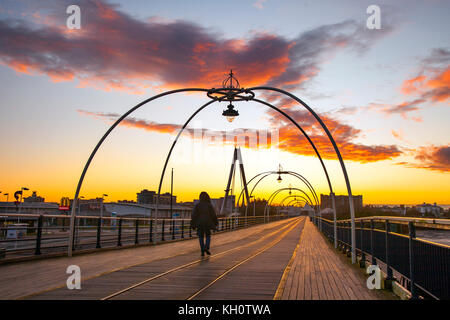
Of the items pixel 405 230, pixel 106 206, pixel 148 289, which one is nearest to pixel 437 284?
pixel 405 230

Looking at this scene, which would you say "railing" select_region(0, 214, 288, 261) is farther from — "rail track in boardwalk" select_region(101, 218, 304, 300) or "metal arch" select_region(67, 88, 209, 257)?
"rail track in boardwalk" select_region(101, 218, 304, 300)

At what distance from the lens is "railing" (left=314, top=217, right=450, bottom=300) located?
4539mm

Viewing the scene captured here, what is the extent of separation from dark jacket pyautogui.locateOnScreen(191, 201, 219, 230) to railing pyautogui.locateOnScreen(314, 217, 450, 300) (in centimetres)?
518

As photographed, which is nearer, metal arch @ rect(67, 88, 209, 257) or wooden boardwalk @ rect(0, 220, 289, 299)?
wooden boardwalk @ rect(0, 220, 289, 299)

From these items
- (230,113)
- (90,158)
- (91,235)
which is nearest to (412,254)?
(230,113)

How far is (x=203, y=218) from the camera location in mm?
12797

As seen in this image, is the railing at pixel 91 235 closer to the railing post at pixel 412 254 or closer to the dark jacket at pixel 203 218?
the dark jacket at pixel 203 218

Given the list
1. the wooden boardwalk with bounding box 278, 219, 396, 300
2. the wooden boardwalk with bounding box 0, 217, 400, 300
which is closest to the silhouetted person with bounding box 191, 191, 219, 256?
the wooden boardwalk with bounding box 0, 217, 400, 300

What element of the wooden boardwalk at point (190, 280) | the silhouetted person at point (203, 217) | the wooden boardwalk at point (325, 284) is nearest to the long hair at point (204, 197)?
the silhouetted person at point (203, 217)

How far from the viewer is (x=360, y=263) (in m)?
10.4

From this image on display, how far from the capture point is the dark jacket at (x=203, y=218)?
42.0ft
